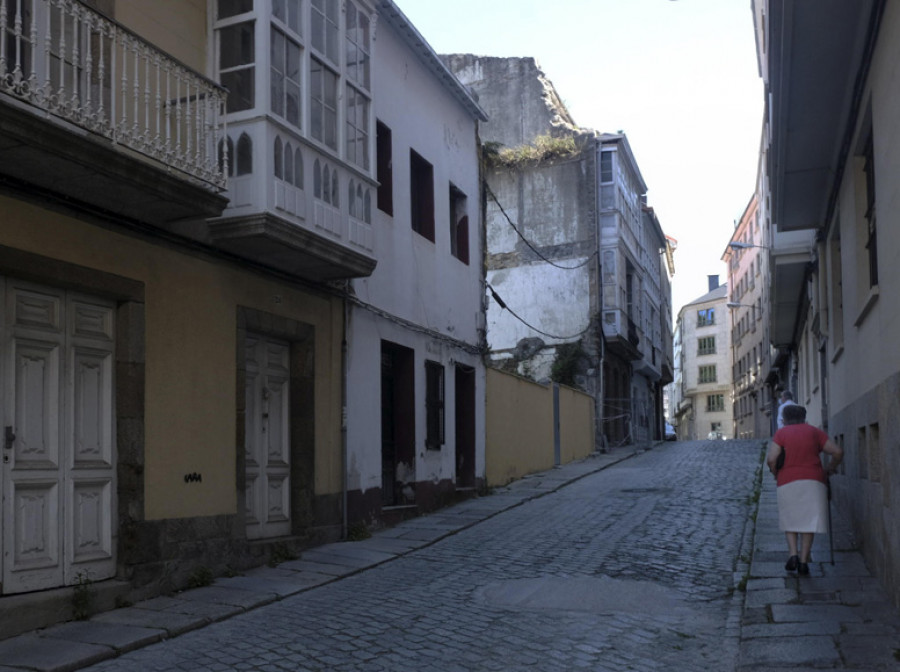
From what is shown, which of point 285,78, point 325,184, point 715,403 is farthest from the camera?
point 715,403

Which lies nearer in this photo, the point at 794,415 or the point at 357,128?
the point at 794,415

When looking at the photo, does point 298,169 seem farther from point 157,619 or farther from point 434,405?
point 434,405

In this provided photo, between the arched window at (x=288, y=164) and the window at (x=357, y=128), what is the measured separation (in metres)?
1.42

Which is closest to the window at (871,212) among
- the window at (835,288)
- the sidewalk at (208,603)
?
the window at (835,288)

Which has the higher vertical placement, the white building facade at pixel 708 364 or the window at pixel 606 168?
the window at pixel 606 168

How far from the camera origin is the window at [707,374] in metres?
78.7

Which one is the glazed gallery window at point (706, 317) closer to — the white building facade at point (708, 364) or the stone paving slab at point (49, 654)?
the white building facade at point (708, 364)

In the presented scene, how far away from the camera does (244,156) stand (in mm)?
9258

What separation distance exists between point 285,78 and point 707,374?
241 feet

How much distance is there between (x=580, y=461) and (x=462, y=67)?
47.6ft

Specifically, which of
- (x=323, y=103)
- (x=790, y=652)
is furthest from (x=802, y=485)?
(x=323, y=103)

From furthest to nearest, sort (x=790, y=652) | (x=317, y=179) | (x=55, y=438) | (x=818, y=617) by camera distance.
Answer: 1. (x=317, y=179)
2. (x=55, y=438)
3. (x=818, y=617)
4. (x=790, y=652)

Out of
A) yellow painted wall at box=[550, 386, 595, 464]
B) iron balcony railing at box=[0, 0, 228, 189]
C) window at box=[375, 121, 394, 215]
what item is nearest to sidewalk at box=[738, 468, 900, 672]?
iron balcony railing at box=[0, 0, 228, 189]

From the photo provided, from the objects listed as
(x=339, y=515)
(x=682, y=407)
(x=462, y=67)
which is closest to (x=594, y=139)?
(x=462, y=67)
